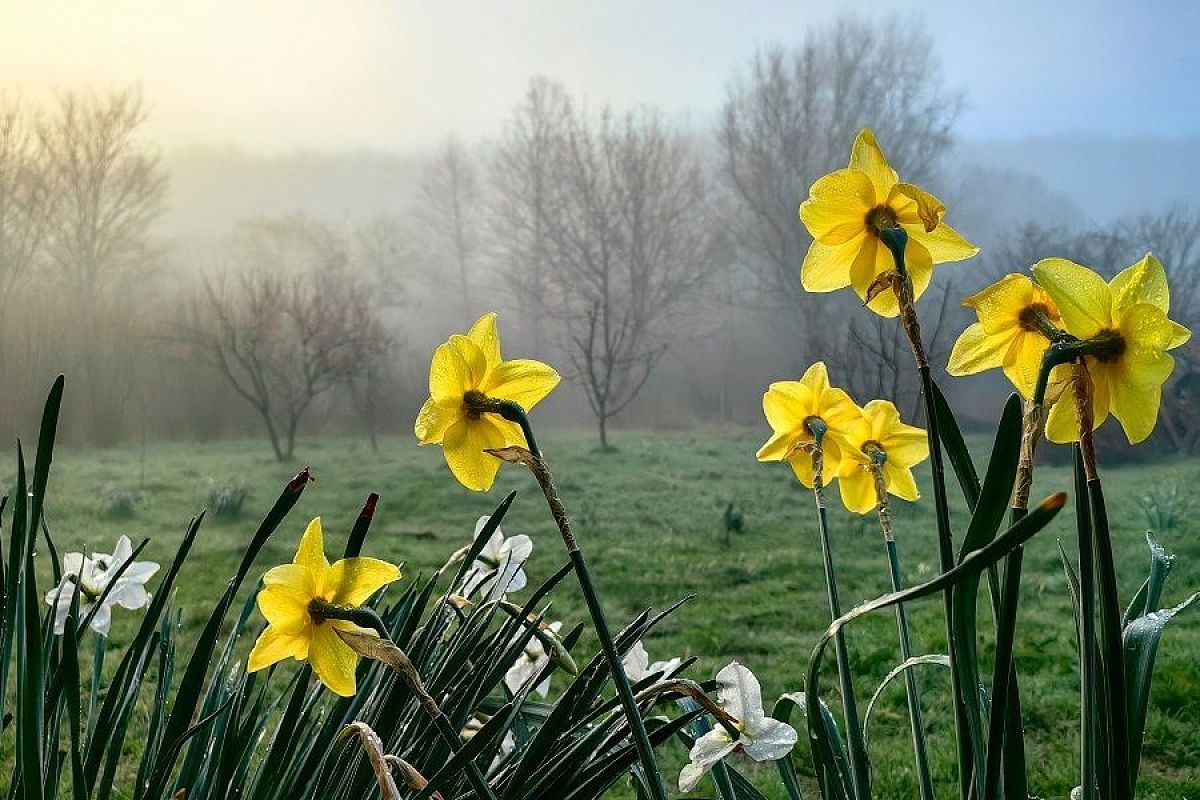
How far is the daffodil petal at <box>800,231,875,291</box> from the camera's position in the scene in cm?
40

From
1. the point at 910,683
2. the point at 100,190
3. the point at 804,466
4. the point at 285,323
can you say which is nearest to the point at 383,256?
the point at 285,323

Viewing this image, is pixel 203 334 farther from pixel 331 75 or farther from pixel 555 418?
pixel 555 418

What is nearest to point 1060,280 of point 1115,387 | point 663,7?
point 1115,387

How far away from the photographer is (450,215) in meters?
5.26

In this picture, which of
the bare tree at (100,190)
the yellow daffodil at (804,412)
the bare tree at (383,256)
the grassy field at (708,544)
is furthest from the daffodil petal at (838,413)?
the bare tree at (100,190)

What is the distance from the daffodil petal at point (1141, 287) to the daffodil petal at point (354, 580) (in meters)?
0.25

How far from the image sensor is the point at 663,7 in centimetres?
429

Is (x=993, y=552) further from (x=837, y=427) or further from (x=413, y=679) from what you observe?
(x=837, y=427)

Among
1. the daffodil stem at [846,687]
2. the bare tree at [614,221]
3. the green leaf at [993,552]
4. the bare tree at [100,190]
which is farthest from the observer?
the bare tree at [614,221]

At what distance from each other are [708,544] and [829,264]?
10.0 ft

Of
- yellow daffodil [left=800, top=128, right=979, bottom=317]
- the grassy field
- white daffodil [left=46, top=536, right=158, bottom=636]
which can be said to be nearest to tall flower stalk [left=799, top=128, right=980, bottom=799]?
yellow daffodil [left=800, top=128, right=979, bottom=317]

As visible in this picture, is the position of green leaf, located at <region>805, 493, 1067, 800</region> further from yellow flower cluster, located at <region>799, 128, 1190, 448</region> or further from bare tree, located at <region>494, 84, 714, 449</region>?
bare tree, located at <region>494, 84, 714, 449</region>

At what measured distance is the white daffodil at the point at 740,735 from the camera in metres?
0.38

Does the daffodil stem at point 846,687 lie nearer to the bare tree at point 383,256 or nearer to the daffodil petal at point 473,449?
the daffodil petal at point 473,449
